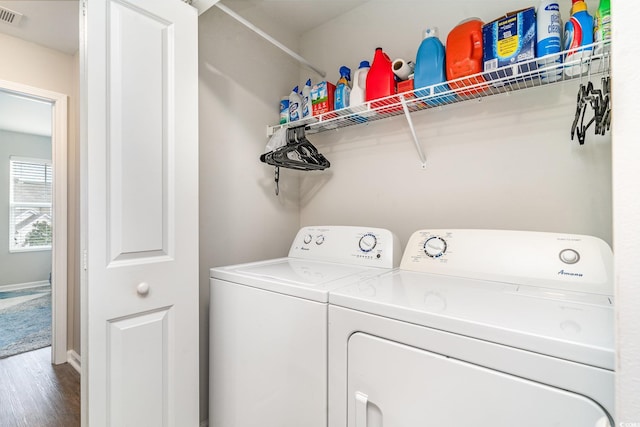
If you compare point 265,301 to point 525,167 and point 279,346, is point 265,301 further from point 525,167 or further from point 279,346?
point 525,167

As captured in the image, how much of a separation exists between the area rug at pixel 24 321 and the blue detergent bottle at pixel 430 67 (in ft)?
13.7

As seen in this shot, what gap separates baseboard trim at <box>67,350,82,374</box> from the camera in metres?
2.59

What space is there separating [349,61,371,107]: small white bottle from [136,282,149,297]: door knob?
4.50 feet

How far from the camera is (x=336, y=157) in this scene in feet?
6.93

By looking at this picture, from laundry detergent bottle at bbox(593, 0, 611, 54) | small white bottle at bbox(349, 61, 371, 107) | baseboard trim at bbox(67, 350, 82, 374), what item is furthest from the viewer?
baseboard trim at bbox(67, 350, 82, 374)

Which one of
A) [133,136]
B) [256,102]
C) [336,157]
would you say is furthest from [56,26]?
→ [336,157]

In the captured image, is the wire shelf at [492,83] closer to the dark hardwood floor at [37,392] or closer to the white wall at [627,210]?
the white wall at [627,210]

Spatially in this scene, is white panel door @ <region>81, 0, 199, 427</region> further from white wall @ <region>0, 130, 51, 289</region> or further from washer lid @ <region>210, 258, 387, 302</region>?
white wall @ <region>0, 130, 51, 289</region>

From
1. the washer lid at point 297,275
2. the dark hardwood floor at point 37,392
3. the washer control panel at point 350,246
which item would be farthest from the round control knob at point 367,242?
the dark hardwood floor at point 37,392

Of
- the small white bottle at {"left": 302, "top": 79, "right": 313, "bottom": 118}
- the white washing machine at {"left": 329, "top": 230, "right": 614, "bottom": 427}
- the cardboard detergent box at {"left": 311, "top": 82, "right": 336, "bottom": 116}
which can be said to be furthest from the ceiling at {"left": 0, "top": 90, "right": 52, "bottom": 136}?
the white washing machine at {"left": 329, "top": 230, "right": 614, "bottom": 427}

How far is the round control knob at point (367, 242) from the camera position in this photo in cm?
155

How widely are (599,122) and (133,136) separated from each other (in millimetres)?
1809

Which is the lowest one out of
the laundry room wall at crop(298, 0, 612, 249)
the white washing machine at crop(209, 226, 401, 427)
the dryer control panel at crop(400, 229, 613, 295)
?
the white washing machine at crop(209, 226, 401, 427)

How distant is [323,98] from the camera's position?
1.81 m
